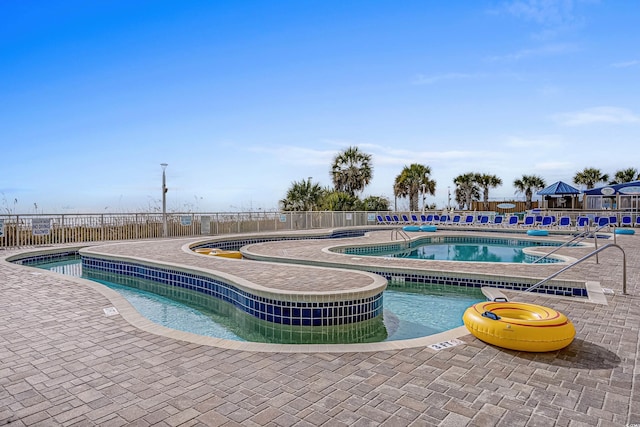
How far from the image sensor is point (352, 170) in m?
27.0

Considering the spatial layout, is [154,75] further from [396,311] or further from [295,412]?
[295,412]

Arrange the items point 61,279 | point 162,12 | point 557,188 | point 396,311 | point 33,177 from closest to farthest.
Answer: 1. point 396,311
2. point 61,279
3. point 162,12
4. point 33,177
5. point 557,188

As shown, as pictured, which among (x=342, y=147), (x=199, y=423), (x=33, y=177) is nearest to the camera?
(x=199, y=423)

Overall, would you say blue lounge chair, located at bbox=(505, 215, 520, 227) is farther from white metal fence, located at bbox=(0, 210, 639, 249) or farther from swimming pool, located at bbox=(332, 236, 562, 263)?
swimming pool, located at bbox=(332, 236, 562, 263)

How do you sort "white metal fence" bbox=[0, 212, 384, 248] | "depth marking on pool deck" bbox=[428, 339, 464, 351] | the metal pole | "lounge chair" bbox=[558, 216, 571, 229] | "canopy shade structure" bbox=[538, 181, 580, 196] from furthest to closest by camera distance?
"canopy shade structure" bbox=[538, 181, 580, 196] → "lounge chair" bbox=[558, 216, 571, 229] → the metal pole → "white metal fence" bbox=[0, 212, 384, 248] → "depth marking on pool deck" bbox=[428, 339, 464, 351]

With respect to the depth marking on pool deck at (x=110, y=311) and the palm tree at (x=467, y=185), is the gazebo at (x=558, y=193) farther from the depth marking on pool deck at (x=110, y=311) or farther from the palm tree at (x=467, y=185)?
the depth marking on pool deck at (x=110, y=311)

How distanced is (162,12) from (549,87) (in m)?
11.8

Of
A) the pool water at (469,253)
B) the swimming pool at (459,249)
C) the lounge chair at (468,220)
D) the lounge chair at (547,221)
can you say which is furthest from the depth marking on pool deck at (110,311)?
the lounge chair at (468,220)

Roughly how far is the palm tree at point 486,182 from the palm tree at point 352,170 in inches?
521

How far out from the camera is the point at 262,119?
1642 centimetres

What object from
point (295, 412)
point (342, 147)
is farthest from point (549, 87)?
point (342, 147)

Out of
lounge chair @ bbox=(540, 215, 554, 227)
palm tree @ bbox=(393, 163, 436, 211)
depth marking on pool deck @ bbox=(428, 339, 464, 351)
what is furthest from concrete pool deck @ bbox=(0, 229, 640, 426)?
palm tree @ bbox=(393, 163, 436, 211)

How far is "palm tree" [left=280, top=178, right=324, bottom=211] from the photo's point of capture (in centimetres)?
2294

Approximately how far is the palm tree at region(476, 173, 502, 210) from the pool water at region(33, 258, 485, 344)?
30.4 m
